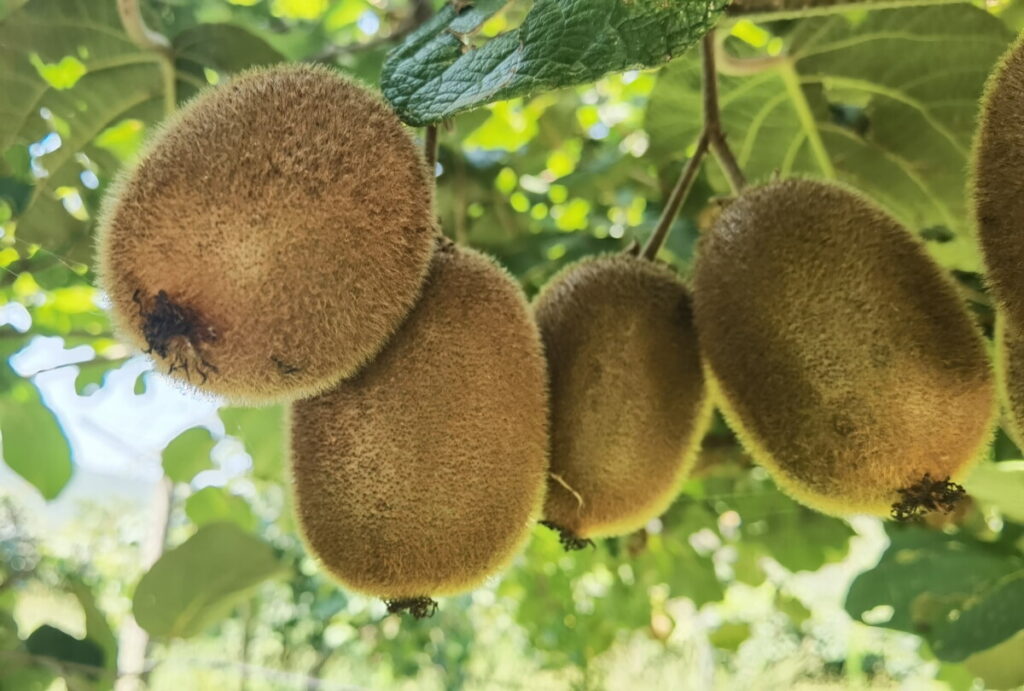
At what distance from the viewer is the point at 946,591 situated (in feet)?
4.17

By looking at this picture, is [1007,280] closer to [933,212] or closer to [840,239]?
[840,239]

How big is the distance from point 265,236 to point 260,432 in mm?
942

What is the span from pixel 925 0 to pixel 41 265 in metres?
1.12

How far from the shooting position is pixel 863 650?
8.79 feet

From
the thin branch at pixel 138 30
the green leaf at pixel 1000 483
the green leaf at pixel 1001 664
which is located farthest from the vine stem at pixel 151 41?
the green leaf at pixel 1001 664

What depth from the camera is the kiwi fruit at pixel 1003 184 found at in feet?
1.83

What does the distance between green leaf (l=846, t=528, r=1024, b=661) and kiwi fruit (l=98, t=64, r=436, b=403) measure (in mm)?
966

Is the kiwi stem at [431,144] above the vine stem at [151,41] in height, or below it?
above

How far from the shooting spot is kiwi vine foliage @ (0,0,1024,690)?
109 centimetres

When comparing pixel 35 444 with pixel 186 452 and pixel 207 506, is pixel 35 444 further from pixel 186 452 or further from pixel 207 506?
pixel 207 506

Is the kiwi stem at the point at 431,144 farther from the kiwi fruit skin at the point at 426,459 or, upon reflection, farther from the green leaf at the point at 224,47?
the green leaf at the point at 224,47

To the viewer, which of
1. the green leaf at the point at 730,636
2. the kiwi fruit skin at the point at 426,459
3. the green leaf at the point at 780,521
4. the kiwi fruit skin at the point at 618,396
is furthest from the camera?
the green leaf at the point at 730,636

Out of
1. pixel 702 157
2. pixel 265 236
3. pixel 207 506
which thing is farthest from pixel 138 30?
pixel 207 506

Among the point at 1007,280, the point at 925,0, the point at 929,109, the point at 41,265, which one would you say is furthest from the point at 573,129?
the point at 1007,280
